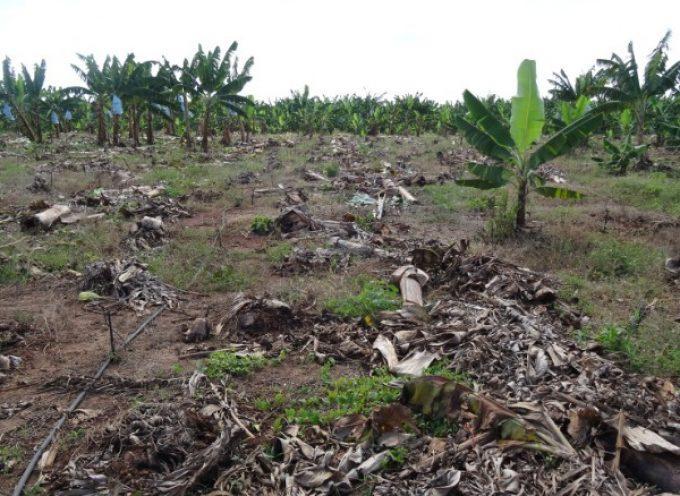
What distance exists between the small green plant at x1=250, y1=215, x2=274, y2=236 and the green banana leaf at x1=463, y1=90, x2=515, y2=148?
13.7 feet

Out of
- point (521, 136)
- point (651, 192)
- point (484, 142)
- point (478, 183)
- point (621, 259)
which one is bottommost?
point (621, 259)

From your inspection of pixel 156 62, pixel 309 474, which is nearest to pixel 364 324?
pixel 309 474

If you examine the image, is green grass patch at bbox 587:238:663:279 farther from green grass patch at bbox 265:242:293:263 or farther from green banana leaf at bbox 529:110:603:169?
green grass patch at bbox 265:242:293:263

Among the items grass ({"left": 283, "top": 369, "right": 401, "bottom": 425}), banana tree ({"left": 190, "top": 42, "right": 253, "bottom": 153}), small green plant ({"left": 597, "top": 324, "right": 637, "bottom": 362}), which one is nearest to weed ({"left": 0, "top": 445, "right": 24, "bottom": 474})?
grass ({"left": 283, "top": 369, "right": 401, "bottom": 425})

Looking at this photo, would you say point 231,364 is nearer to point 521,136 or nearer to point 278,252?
→ point 278,252

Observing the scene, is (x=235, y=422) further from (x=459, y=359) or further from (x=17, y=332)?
(x=17, y=332)

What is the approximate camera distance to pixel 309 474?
3037 mm

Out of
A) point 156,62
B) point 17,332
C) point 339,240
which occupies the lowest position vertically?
point 17,332

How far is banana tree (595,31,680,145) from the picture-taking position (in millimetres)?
16828

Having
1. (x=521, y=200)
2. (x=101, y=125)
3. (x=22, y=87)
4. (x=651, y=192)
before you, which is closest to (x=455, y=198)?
(x=521, y=200)

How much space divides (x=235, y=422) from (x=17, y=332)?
3319 mm

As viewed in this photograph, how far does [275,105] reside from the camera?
33.3 metres

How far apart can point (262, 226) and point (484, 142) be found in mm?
4299

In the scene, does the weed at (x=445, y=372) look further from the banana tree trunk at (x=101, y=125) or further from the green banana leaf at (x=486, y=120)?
the banana tree trunk at (x=101, y=125)
